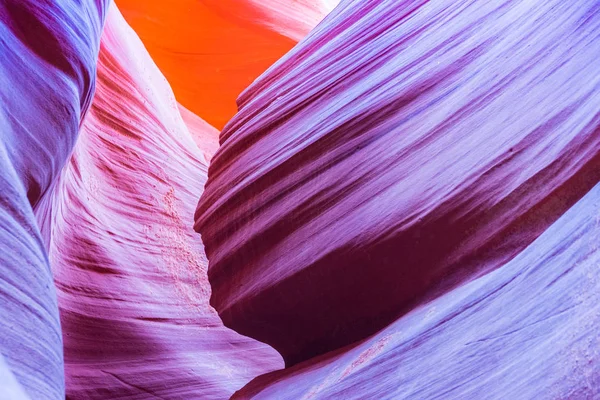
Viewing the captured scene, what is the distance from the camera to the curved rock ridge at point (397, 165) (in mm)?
2098

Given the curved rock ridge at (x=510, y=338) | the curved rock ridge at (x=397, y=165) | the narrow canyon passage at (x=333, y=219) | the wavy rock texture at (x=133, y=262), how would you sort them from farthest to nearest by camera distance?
the wavy rock texture at (x=133, y=262)
the curved rock ridge at (x=397, y=165)
the narrow canyon passage at (x=333, y=219)
the curved rock ridge at (x=510, y=338)

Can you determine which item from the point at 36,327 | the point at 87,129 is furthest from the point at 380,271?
the point at 87,129

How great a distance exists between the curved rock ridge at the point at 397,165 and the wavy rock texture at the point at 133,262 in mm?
739

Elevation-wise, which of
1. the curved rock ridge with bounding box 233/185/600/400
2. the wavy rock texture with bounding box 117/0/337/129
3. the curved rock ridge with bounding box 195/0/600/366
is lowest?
the curved rock ridge with bounding box 233/185/600/400

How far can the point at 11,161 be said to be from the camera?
7.14ft

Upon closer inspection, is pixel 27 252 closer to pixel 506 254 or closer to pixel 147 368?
pixel 506 254

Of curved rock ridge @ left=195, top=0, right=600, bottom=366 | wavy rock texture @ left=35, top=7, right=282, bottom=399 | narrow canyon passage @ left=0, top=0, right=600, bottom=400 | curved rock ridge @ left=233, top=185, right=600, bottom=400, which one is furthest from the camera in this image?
wavy rock texture @ left=35, top=7, right=282, bottom=399

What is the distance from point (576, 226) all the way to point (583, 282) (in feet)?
0.65

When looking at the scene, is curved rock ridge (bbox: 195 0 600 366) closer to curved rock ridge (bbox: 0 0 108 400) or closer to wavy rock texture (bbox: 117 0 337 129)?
curved rock ridge (bbox: 0 0 108 400)

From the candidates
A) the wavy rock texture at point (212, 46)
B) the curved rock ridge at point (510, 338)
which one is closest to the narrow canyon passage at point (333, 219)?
the curved rock ridge at point (510, 338)

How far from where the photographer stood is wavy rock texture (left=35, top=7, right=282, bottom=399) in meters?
3.83

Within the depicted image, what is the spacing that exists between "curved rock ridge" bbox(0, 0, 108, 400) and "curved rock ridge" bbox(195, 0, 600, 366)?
0.98 meters

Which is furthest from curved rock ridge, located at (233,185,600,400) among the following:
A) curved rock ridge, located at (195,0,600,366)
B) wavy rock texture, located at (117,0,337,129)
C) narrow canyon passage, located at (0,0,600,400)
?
wavy rock texture, located at (117,0,337,129)

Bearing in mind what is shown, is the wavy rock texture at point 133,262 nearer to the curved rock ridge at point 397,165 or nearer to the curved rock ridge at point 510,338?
the curved rock ridge at point 397,165
